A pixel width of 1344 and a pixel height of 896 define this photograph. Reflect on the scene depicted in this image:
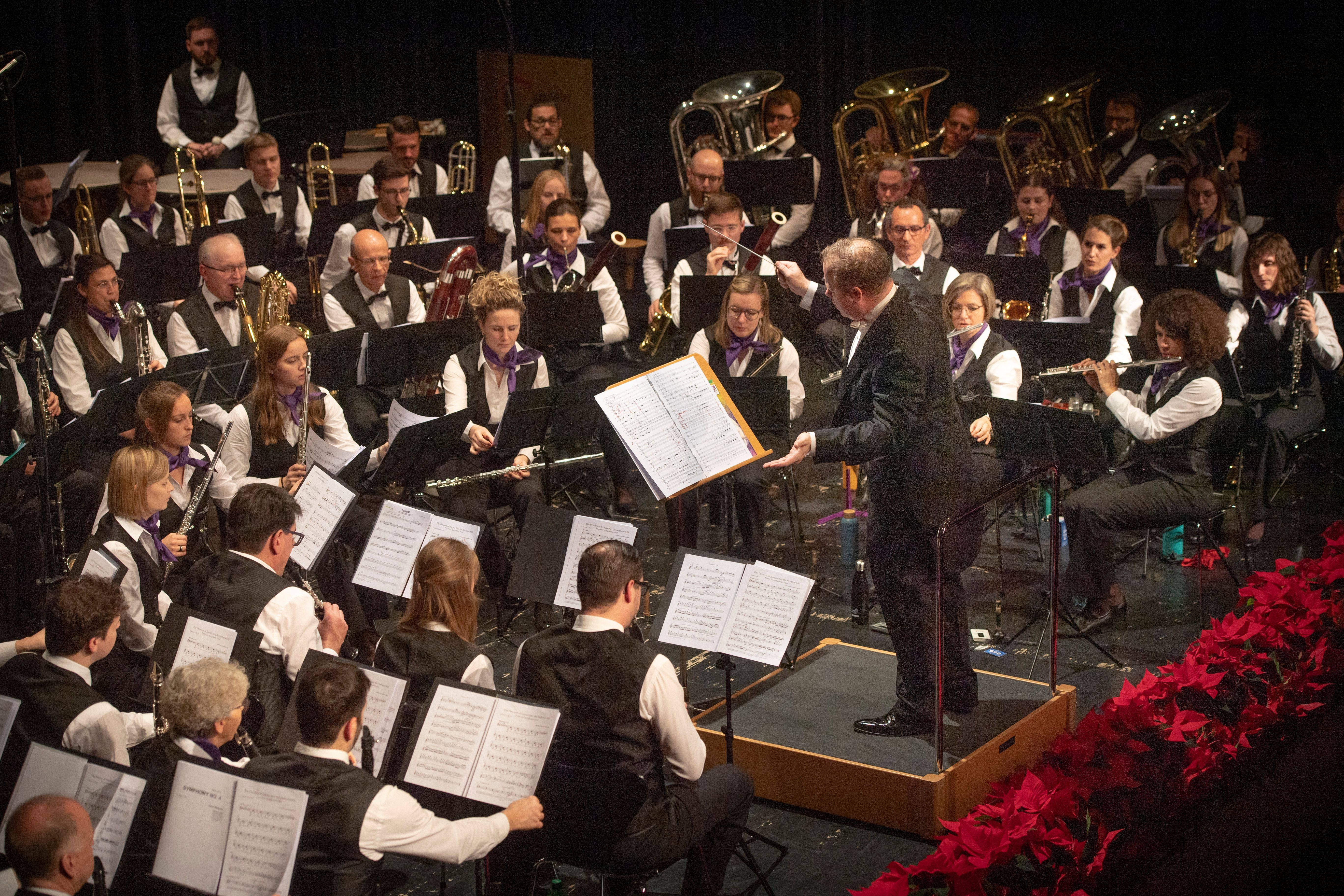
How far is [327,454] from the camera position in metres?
5.45

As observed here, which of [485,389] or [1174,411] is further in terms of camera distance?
[485,389]

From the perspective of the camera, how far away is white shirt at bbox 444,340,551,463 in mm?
6059

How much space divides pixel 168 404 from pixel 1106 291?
445cm

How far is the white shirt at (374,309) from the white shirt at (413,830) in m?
4.03

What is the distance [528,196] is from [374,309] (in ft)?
7.51

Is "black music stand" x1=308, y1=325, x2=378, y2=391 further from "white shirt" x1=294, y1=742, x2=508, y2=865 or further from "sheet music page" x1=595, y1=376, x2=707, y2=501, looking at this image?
"white shirt" x1=294, y1=742, x2=508, y2=865

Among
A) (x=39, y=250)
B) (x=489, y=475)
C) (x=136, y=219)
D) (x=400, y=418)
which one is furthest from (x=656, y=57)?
(x=400, y=418)

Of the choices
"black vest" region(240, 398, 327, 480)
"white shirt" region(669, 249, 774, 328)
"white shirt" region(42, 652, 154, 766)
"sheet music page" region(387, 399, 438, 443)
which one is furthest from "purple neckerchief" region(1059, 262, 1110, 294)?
"white shirt" region(42, 652, 154, 766)

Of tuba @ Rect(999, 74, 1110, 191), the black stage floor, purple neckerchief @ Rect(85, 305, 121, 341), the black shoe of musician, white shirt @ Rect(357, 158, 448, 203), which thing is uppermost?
tuba @ Rect(999, 74, 1110, 191)

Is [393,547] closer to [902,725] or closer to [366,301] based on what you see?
[902,725]

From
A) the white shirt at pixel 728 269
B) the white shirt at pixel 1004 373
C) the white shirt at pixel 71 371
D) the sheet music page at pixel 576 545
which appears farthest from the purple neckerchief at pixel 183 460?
the white shirt at pixel 1004 373

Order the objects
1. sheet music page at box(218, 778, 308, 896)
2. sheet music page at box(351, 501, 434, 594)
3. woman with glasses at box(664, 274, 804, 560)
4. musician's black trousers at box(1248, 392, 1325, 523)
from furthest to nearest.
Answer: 1. musician's black trousers at box(1248, 392, 1325, 523)
2. woman with glasses at box(664, 274, 804, 560)
3. sheet music page at box(351, 501, 434, 594)
4. sheet music page at box(218, 778, 308, 896)

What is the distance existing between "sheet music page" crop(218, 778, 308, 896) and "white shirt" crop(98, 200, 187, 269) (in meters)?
5.24

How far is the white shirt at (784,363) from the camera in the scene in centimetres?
614
